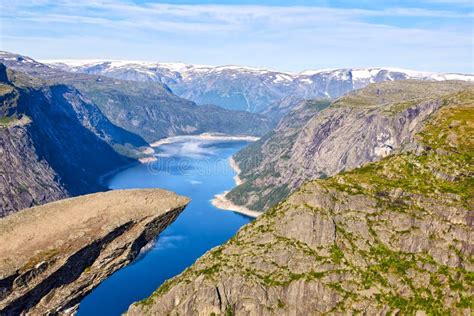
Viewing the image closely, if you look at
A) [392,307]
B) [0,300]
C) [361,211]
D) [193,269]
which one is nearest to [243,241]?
[193,269]

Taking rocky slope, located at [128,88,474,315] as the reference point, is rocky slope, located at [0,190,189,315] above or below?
above

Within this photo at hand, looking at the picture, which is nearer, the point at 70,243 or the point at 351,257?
the point at 70,243

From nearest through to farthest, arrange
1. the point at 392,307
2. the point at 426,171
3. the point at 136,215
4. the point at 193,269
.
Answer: the point at 136,215 → the point at 392,307 → the point at 193,269 → the point at 426,171

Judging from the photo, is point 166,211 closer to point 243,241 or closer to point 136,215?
point 136,215

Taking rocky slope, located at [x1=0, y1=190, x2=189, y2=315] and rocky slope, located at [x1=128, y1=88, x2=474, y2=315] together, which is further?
rocky slope, located at [x1=128, y1=88, x2=474, y2=315]
